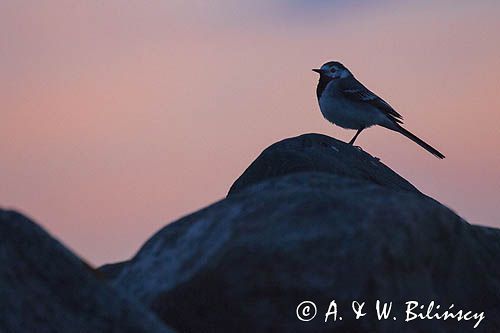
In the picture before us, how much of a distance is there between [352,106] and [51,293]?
10520 millimetres

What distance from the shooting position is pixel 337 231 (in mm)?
5203

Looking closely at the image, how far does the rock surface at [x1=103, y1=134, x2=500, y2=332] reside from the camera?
5.16 metres

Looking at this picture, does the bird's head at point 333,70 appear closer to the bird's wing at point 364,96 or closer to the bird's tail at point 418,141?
the bird's wing at point 364,96

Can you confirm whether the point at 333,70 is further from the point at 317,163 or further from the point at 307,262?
the point at 307,262

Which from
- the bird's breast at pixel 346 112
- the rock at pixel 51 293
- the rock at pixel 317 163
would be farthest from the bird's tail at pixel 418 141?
the rock at pixel 51 293

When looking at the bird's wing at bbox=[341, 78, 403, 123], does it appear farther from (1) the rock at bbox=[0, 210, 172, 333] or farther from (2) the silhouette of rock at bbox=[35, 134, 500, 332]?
(1) the rock at bbox=[0, 210, 172, 333]

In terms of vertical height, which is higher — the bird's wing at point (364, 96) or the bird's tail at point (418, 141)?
the bird's wing at point (364, 96)

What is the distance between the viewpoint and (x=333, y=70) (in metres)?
15.2

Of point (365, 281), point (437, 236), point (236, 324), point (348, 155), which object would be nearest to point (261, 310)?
point (236, 324)

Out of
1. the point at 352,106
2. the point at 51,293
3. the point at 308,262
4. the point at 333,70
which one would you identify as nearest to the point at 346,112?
the point at 352,106

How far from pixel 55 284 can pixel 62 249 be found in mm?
198

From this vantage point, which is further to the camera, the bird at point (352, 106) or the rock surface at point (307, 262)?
the bird at point (352, 106)

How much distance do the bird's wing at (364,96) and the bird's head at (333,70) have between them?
380 mm

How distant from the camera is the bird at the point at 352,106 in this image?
1422 centimetres
